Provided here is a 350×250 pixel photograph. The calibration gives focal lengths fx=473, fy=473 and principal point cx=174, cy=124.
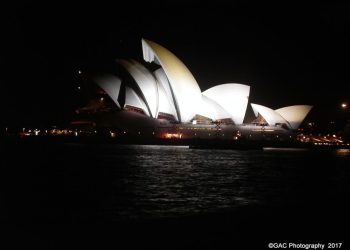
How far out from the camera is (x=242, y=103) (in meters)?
61.5

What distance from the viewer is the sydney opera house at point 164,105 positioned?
52.7 meters

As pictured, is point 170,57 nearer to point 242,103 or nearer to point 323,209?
point 242,103

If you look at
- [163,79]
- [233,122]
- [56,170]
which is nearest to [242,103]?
[233,122]

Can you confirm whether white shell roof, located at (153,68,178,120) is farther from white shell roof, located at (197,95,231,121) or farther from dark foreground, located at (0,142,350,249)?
dark foreground, located at (0,142,350,249)

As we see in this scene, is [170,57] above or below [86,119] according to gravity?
above

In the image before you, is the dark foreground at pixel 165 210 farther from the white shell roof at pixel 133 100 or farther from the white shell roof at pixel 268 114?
the white shell roof at pixel 268 114

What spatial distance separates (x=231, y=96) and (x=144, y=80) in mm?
13436

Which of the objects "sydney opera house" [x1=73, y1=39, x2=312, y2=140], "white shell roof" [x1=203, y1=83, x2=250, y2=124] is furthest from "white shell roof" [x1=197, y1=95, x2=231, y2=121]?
"white shell roof" [x1=203, y1=83, x2=250, y2=124]

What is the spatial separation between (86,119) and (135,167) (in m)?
36.2

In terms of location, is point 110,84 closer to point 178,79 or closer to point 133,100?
point 133,100

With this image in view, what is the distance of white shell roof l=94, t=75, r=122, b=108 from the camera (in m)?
54.2

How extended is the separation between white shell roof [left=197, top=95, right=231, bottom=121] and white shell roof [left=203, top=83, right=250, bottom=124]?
462 millimetres

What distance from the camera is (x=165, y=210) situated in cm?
1293

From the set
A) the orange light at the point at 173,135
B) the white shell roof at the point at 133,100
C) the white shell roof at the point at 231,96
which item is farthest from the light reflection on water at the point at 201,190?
the white shell roof at the point at 231,96
